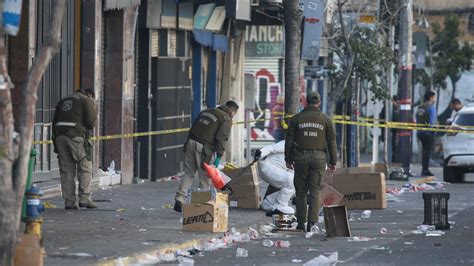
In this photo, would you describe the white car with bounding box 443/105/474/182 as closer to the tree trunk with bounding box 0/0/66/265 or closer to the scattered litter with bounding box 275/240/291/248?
the scattered litter with bounding box 275/240/291/248

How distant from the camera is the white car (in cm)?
2962

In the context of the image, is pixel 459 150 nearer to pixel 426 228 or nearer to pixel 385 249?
pixel 426 228

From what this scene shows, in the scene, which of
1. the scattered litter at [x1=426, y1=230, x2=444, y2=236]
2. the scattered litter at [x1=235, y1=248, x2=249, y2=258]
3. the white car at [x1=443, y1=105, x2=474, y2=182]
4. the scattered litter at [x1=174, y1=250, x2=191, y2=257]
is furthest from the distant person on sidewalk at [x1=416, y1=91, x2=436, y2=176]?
the scattered litter at [x1=174, y1=250, x2=191, y2=257]

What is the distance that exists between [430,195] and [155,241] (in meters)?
4.35

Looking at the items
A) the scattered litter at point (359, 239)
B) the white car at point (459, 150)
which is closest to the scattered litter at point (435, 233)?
the scattered litter at point (359, 239)

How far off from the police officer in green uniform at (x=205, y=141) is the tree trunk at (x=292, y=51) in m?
2.89

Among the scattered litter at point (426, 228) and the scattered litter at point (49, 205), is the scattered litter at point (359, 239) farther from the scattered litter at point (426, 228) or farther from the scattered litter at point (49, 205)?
the scattered litter at point (49, 205)

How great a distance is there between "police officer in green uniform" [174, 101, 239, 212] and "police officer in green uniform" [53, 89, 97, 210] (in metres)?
1.35

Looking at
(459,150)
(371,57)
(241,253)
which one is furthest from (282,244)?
(371,57)

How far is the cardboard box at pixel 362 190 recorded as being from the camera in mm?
21625

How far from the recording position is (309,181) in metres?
17.7

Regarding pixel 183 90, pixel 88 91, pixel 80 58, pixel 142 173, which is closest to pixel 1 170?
pixel 88 91

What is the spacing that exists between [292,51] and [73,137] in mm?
4590

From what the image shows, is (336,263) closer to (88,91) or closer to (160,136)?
(88,91)
